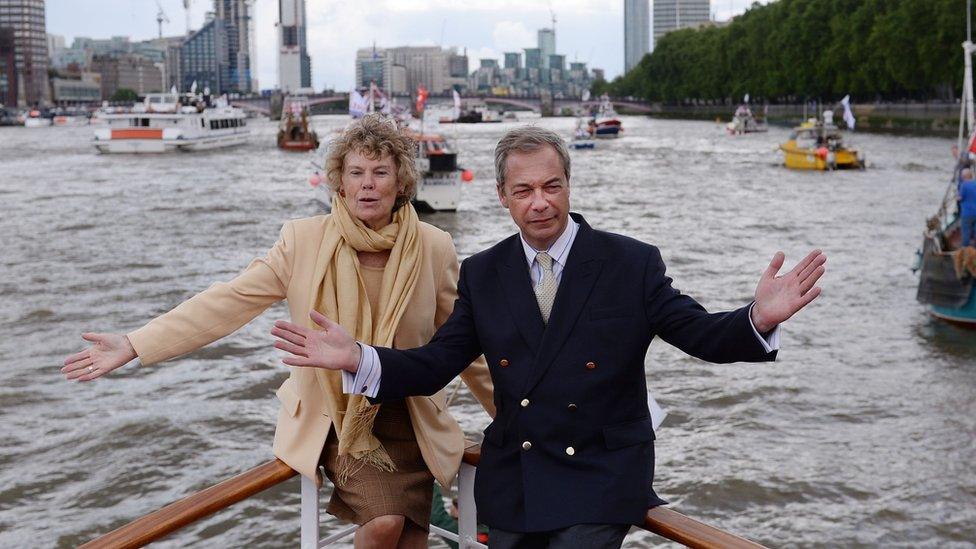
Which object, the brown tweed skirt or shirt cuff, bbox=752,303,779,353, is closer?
shirt cuff, bbox=752,303,779,353

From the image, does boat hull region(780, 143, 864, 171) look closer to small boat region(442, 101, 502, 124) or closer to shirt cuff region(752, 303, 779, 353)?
shirt cuff region(752, 303, 779, 353)

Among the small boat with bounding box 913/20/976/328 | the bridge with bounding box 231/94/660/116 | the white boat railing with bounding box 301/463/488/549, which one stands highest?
the bridge with bounding box 231/94/660/116

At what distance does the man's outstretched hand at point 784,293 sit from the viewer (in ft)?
8.67

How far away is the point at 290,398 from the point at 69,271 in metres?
20.1

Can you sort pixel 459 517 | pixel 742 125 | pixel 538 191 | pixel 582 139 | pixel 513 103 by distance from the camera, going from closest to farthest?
pixel 538 191
pixel 459 517
pixel 582 139
pixel 742 125
pixel 513 103

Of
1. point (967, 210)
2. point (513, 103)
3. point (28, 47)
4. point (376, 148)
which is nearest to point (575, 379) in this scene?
point (376, 148)

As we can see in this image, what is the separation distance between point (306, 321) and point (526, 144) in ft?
2.79

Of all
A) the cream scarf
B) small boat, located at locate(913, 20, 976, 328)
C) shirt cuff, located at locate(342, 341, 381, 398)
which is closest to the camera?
shirt cuff, located at locate(342, 341, 381, 398)

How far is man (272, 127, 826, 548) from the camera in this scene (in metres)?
2.84

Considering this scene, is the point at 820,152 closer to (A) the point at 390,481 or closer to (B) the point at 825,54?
(B) the point at 825,54

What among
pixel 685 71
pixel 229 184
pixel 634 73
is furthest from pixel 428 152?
pixel 634 73

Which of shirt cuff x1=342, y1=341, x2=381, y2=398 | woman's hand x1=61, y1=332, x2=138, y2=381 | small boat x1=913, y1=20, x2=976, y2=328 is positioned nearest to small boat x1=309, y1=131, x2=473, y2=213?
small boat x1=913, y1=20, x2=976, y2=328

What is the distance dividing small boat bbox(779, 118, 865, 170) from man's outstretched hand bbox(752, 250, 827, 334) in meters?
41.5

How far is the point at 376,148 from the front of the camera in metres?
3.33
